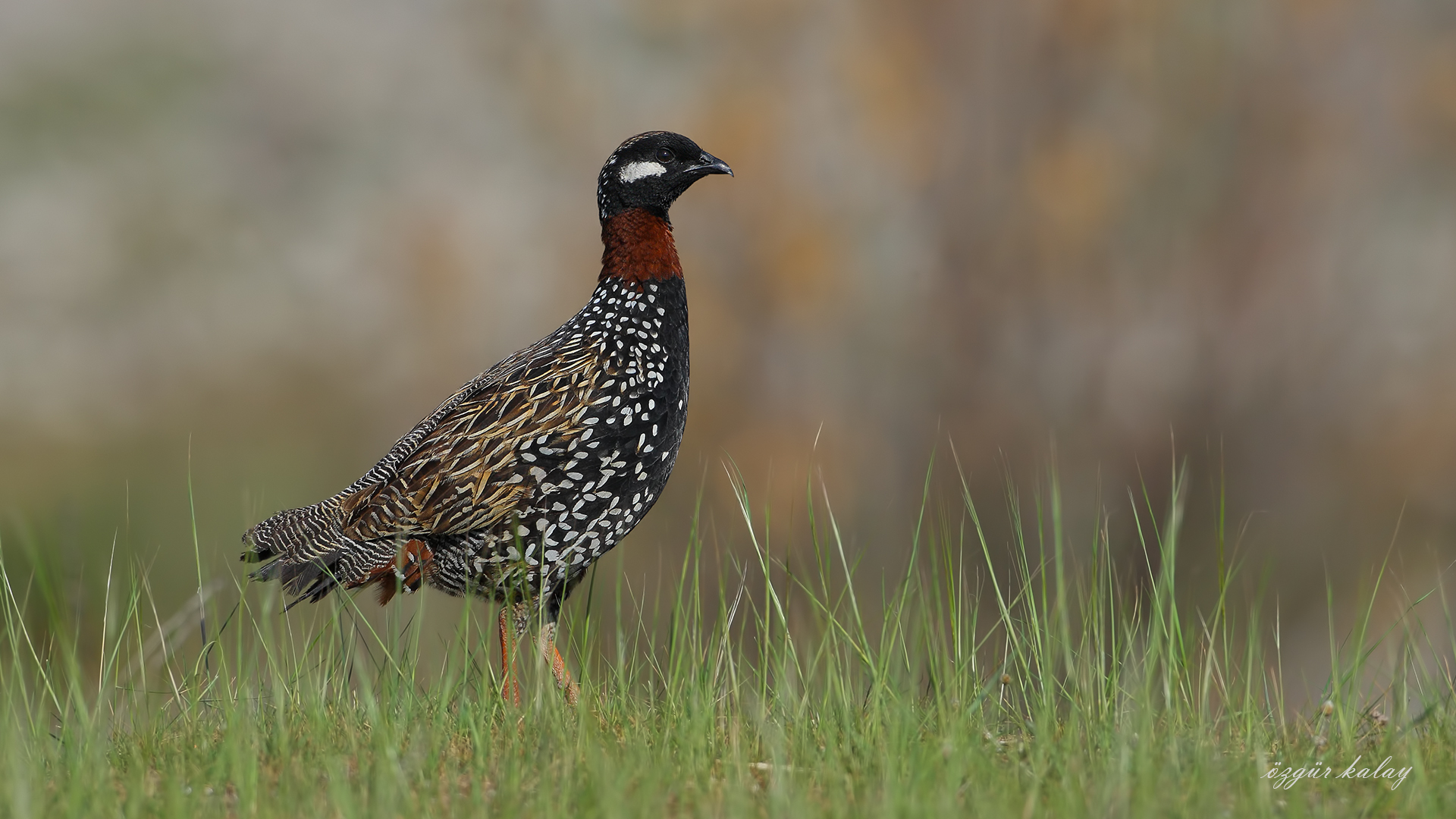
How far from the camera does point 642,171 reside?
5664 millimetres

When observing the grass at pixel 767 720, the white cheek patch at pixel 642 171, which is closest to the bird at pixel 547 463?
the white cheek patch at pixel 642 171

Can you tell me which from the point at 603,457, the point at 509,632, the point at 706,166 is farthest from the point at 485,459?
the point at 706,166

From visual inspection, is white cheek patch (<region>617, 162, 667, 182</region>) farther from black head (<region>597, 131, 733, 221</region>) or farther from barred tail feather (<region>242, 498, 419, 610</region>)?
barred tail feather (<region>242, 498, 419, 610</region>)

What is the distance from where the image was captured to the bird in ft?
17.1

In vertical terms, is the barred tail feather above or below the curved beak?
below

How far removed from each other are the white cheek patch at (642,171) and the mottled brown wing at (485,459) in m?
0.82

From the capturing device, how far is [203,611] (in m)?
4.40

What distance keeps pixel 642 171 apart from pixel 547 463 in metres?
1.41

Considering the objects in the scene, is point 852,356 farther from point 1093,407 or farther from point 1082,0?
point 1082,0

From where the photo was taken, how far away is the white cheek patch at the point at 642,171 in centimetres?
566

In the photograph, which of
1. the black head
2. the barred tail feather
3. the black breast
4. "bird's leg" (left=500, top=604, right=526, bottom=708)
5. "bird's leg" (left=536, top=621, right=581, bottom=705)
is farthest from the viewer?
the black head

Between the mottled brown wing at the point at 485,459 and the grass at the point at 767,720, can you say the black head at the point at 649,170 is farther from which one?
the grass at the point at 767,720

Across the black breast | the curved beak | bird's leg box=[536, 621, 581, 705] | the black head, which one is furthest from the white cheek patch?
bird's leg box=[536, 621, 581, 705]

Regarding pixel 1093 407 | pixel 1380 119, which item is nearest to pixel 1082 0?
pixel 1380 119
